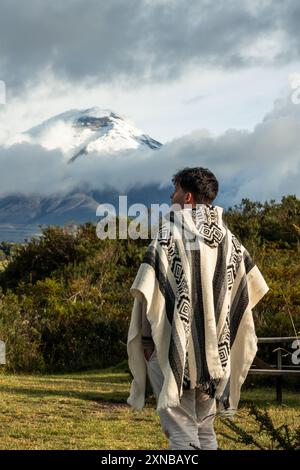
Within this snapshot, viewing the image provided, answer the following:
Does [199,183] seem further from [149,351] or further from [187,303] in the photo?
[149,351]

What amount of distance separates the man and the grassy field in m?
2.53

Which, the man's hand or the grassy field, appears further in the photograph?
the grassy field

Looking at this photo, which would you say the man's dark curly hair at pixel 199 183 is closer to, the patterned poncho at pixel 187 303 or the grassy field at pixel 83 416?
the patterned poncho at pixel 187 303

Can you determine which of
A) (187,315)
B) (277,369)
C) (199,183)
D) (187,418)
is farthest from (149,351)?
(277,369)

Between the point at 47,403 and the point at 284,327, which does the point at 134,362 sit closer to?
the point at 47,403

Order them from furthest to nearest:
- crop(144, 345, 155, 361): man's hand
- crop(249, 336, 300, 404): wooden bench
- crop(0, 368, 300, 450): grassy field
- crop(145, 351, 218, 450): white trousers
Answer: crop(249, 336, 300, 404): wooden bench, crop(0, 368, 300, 450): grassy field, crop(144, 345, 155, 361): man's hand, crop(145, 351, 218, 450): white trousers

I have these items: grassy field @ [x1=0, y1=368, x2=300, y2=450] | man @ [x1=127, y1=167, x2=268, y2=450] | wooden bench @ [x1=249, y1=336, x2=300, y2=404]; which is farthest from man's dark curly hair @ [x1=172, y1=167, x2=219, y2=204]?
wooden bench @ [x1=249, y1=336, x2=300, y2=404]

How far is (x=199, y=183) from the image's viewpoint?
15.0 feet

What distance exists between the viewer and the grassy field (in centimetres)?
762

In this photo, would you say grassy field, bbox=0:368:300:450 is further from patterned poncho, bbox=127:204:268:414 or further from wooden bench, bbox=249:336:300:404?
patterned poncho, bbox=127:204:268:414

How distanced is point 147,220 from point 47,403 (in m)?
17.7

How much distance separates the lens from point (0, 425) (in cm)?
859

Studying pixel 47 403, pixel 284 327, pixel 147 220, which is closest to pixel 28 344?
pixel 284 327

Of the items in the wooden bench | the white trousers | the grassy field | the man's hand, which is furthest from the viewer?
the wooden bench
